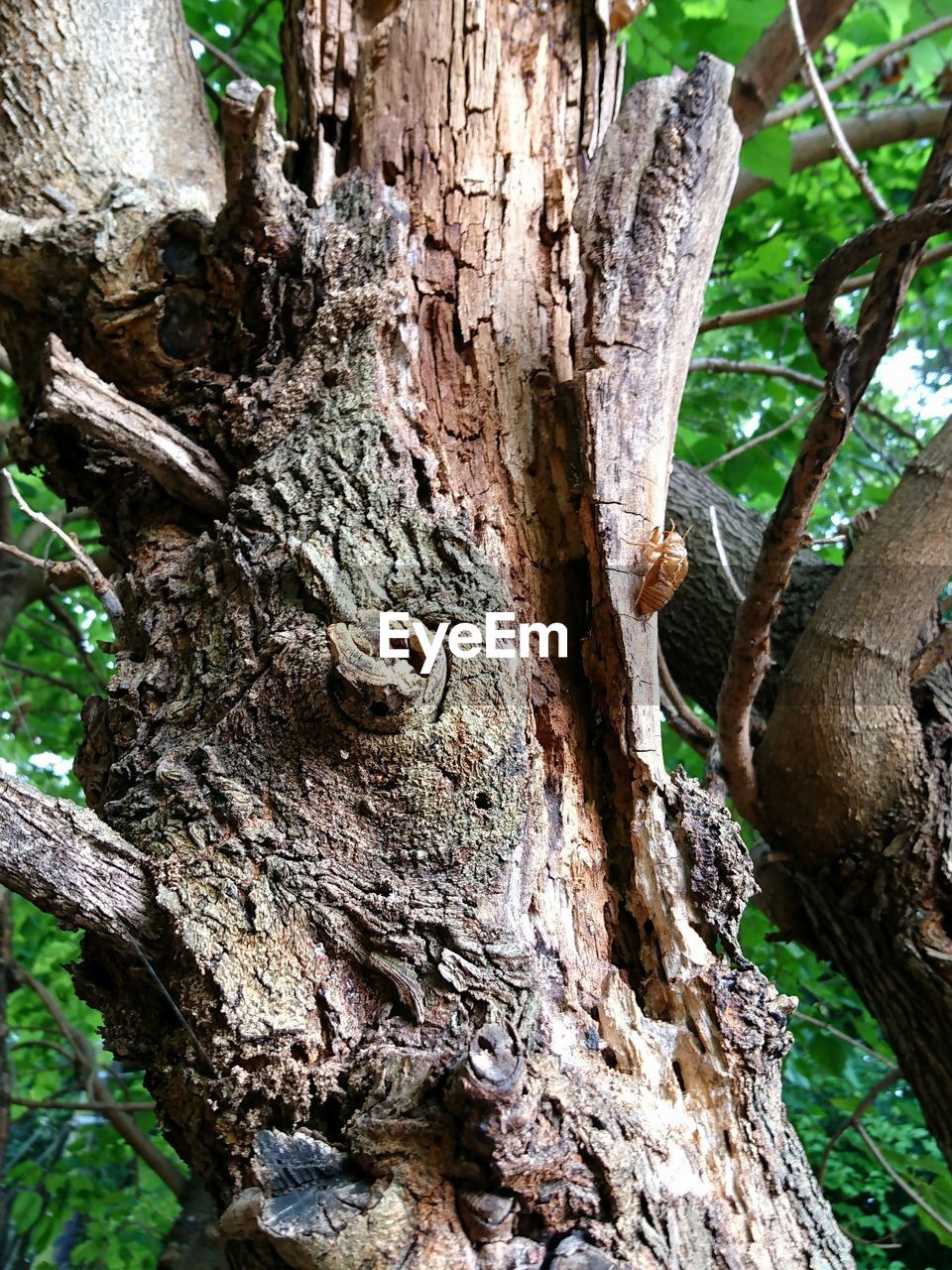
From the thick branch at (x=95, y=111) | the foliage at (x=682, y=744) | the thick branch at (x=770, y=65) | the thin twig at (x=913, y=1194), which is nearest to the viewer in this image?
the thick branch at (x=95, y=111)

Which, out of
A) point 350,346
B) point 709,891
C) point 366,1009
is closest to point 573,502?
point 350,346

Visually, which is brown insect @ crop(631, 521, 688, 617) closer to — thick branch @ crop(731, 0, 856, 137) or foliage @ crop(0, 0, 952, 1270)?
foliage @ crop(0, 0, 952, 1270)

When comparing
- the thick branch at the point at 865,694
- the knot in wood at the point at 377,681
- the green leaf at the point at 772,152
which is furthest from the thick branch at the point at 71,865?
the green leaf at the point at 772,152

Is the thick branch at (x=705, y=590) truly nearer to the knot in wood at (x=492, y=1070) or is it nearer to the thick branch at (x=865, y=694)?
the thick branch at (x=865, y=694)

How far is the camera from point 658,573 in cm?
124

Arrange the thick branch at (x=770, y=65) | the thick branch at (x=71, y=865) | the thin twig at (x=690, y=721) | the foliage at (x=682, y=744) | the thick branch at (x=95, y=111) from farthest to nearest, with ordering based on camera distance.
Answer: the foliage at (x=682, y=744) → the thick branch at (x=770, y=65) → the thin twig at (x=690, y=721) → the thick branch at (x=95, y=111) → the thick branch at (x=71, y=865)

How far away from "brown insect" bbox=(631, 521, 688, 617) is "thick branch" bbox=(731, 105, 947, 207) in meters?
1.90

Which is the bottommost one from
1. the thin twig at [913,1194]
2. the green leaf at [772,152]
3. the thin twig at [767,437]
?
the thin twig at [913,1194]

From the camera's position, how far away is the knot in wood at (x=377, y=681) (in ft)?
3.51

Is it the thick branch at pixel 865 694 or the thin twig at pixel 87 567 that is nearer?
the thin twig at pixel 87 567

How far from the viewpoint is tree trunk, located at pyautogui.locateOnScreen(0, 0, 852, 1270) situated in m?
0.96

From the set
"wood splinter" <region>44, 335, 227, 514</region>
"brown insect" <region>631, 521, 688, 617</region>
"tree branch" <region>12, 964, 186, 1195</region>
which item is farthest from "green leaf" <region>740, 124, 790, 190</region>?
"tree branch" <region>12, 964, 186, 1195</region>

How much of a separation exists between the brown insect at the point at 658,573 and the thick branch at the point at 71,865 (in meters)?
0.66

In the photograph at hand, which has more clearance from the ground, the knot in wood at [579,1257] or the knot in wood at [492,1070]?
the knot in wood at [492,1070]
